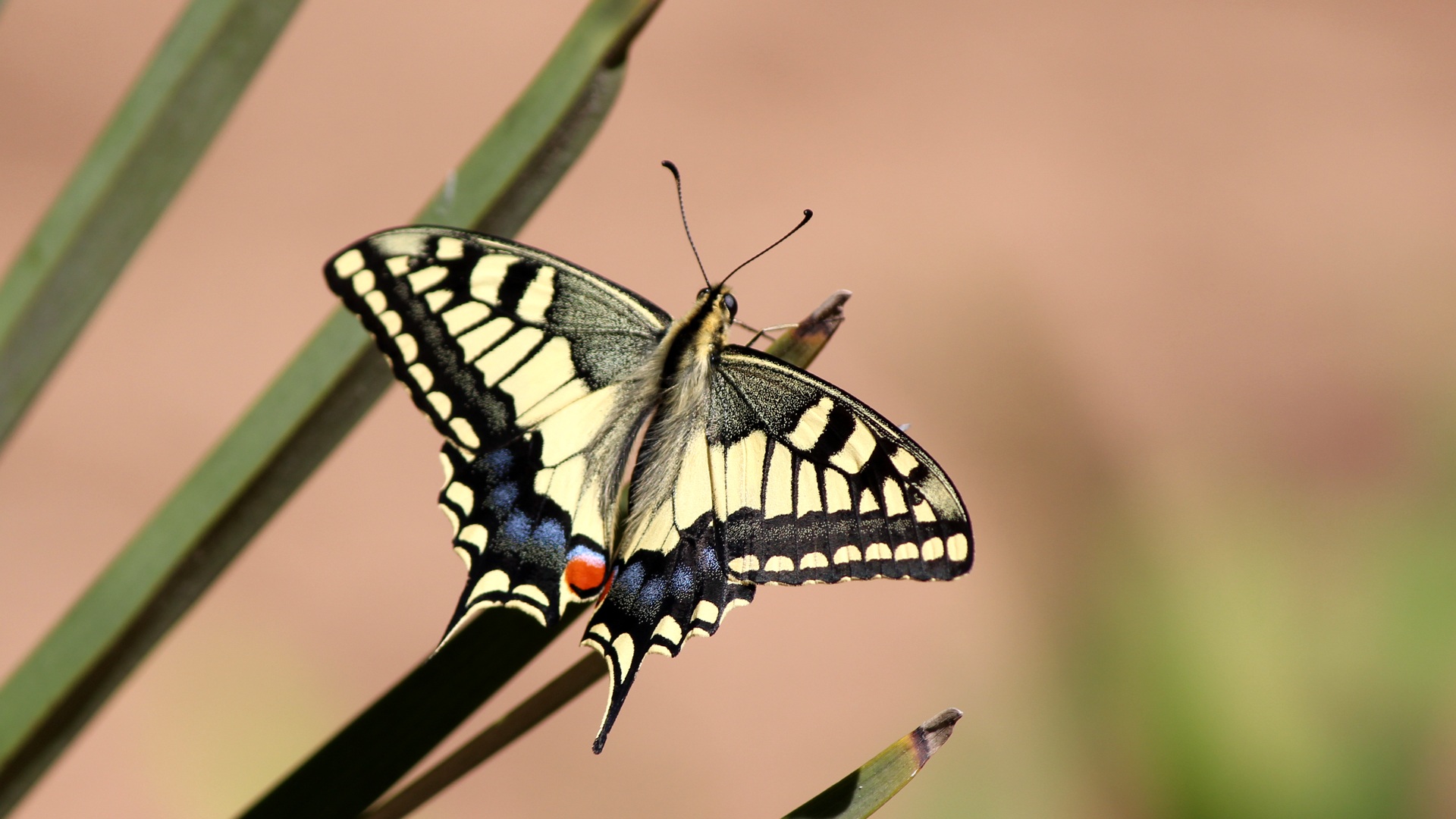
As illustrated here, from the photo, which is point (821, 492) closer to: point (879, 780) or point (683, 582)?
point (683, 582)

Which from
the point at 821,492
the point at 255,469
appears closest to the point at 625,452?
the point at 821,492

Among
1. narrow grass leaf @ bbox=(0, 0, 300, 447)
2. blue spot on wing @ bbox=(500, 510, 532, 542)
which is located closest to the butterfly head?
blue spot on wing @ bbox=(500, 510, 532, 542)

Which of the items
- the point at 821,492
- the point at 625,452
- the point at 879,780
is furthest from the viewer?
the point at 625,452

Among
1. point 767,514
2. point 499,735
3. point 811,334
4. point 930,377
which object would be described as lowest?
point 499,735

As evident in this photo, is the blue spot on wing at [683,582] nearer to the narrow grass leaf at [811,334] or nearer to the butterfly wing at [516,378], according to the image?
the butterfly wing at [516,378]

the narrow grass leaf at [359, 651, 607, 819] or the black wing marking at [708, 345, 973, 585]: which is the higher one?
the black wing marking at [708, 345, 973, 585]

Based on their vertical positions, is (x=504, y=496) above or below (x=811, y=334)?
below

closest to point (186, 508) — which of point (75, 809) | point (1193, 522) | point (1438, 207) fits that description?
point (75, 809)

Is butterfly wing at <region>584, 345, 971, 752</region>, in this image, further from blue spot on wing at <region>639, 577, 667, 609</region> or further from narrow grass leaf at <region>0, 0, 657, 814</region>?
narrow grass leaf at <region>0, 0, 657, 814</region>
